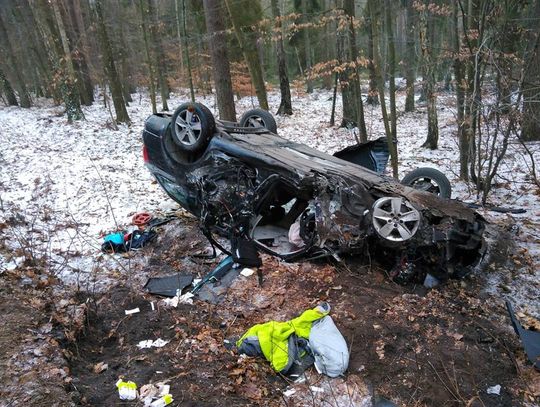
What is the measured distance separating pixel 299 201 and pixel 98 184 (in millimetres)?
5360

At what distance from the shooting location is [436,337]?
3.93 meters

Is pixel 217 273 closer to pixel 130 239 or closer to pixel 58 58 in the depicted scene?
pixel 130 239

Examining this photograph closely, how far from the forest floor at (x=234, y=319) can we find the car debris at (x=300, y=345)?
0.12m

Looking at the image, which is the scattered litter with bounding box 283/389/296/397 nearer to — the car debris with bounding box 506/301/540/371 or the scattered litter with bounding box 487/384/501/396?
the scattered litter with bounding box 487/384/501/396

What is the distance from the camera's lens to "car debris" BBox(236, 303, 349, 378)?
11.7 feet

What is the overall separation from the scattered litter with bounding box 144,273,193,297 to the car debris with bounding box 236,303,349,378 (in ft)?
4.76

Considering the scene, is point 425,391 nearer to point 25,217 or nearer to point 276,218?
point 276,218

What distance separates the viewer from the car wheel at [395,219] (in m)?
4.27

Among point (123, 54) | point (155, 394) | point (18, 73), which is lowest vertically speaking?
point (155, 394)

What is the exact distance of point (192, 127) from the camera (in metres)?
5.37

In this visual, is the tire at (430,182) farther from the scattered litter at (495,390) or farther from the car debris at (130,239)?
the car debris at (130,239)

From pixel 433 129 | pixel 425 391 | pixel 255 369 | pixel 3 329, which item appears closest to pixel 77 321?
pixel 3 329

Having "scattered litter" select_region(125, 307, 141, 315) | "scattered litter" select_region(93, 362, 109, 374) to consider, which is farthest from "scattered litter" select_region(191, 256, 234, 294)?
"scattered litter" select_region(93, 362, 109, 374)

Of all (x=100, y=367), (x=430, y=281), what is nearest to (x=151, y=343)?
(x=100, y=367)
